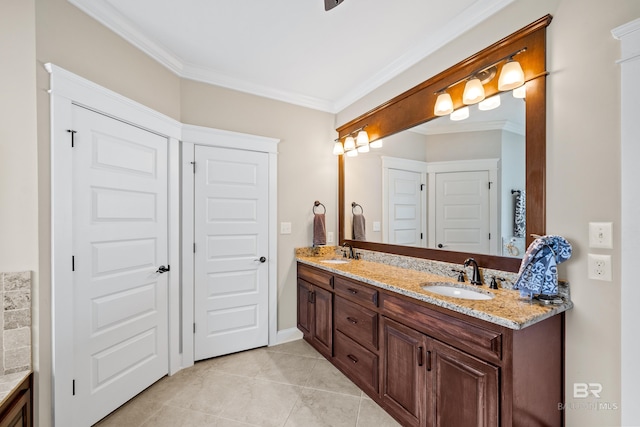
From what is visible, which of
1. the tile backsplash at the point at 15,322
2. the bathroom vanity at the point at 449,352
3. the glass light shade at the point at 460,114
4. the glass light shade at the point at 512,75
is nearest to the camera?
the bathroom vanity at the point at 449,352

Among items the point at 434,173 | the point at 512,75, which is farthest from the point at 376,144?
the point at 512,75

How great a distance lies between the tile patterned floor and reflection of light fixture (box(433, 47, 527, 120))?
212 cm

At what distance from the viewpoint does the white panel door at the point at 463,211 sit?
185 centimetres

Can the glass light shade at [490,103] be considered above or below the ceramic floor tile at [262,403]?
above

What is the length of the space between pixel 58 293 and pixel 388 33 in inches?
106

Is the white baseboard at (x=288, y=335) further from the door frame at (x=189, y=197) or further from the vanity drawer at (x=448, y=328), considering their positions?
the vanity drawer at (x=448, y=328)

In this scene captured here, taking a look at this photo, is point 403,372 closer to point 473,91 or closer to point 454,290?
point 454,290

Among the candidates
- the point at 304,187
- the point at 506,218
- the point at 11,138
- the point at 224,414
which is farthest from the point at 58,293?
the point at 506,218

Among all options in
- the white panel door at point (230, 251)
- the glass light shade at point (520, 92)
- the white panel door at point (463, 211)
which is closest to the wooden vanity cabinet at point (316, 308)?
the white panel door at point (230, 251)

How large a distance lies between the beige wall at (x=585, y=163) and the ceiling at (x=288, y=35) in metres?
0.50

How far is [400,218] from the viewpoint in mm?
2459

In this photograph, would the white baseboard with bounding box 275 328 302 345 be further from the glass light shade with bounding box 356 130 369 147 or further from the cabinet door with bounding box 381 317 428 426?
the glass light shade with bounding box 356 130 369 147

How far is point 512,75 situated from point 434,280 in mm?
1321

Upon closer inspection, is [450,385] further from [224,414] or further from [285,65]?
[285,65]
